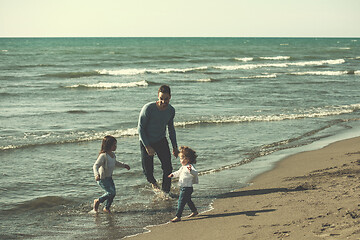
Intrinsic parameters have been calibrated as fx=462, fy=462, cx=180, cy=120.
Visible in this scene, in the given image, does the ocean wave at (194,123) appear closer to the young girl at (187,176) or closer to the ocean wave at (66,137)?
the ocean wave at (66,137)

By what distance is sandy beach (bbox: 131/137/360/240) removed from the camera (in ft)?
14.6

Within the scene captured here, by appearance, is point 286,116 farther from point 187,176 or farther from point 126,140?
point 187,176

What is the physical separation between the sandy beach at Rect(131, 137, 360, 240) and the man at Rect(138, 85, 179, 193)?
0.98 metres

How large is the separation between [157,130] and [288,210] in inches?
86.6

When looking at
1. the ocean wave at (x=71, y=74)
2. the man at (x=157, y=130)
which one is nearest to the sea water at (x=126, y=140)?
the man at (x=157, y=130)

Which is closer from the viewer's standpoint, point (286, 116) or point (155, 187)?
point (155, 187)

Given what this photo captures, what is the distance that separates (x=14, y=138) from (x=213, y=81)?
18842 millimetres

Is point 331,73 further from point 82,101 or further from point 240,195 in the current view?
point 240,195

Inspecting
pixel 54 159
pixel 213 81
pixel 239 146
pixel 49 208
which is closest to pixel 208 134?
pixel 239 146

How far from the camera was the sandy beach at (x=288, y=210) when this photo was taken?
4465 mm

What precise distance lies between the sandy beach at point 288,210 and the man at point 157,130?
0.98 metres

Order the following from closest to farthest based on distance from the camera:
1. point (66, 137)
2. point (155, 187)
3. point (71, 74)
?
point (155, 187)
point (66, 137)
point (71, 74)

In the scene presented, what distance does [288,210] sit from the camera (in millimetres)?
5285

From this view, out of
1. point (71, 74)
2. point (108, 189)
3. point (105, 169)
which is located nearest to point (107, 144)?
point (105, 169)
